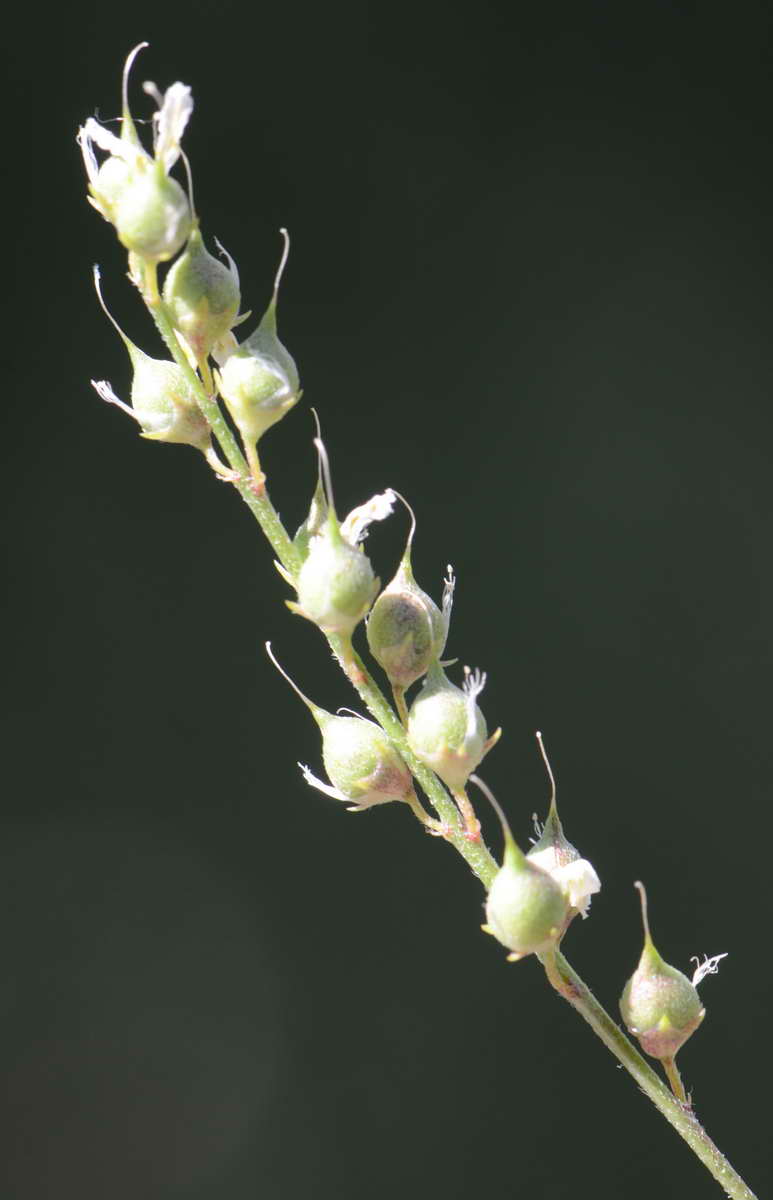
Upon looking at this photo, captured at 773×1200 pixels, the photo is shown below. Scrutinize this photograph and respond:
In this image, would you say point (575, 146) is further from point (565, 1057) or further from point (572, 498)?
point (565, 1057)

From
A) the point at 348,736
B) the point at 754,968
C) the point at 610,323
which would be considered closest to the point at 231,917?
the point at 754,968

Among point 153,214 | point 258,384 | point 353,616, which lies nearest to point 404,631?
point 353,616

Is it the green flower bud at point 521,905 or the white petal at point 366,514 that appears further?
the white petal at point 366,514

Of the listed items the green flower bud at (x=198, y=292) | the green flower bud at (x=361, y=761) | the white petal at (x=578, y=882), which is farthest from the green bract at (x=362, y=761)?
the green flower bud at (x=198, y=292)

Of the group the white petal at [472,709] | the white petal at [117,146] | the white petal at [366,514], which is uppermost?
the white petal at [117,146]

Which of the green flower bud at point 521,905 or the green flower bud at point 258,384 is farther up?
the green flower bud at point 258,384

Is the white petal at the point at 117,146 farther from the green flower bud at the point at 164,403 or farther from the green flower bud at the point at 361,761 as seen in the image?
the green flower bud at the point at 361,761

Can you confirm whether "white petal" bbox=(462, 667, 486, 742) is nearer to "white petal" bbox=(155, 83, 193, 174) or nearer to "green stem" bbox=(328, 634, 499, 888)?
"green stem" bbox=(328, 634, 499, 888)
